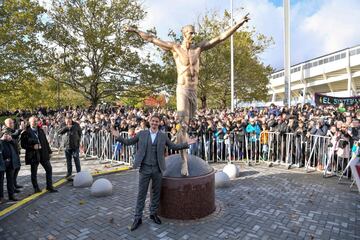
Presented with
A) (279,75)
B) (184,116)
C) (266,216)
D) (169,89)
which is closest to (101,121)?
(184,116)

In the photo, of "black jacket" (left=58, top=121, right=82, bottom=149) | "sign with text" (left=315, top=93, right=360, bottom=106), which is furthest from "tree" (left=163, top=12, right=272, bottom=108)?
"black jacket" (left=58, top=121, right=82, bottom=149)

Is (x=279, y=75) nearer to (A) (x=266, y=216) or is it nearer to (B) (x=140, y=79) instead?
(B) (x=140, y=79)

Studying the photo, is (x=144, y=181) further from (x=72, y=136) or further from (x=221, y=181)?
(x=72, y=136)

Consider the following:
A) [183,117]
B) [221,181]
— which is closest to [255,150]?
[221,181]

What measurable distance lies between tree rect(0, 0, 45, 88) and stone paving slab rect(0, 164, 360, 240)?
13651 mm

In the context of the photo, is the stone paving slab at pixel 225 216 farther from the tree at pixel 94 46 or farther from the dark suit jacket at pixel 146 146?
the tree at pixel 94 46

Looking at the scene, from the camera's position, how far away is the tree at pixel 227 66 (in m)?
26.5

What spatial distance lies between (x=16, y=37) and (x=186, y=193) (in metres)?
17.5

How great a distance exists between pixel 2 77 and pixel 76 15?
7266 mm

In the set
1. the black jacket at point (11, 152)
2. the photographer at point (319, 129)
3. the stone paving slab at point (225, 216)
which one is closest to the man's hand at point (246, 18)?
the stone paving slab at point (225, 216)

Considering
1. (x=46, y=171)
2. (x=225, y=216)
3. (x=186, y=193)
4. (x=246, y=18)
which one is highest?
(x=246, y=18)

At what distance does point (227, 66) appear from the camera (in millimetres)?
26812

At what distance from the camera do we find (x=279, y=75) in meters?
67.6

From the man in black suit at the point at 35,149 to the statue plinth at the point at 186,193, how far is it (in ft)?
12.0
